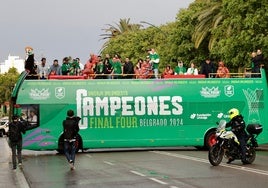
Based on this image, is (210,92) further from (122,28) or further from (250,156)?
(122,28)

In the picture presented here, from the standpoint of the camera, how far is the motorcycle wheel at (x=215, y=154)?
1861cm

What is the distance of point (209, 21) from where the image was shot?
159 ft

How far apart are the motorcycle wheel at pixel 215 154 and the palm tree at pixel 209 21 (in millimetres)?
26666

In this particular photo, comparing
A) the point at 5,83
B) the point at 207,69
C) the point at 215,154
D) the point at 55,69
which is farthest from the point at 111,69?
the point at 5,83

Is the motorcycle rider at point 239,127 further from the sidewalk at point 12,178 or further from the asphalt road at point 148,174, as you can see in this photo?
the sidewalk at point 12,178

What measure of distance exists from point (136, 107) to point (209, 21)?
74.2 ft

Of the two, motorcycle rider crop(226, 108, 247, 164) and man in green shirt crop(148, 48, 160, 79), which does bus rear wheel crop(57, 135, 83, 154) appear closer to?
man in green shirt crop(148, 48, 160, 79)

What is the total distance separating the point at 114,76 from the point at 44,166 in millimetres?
8441

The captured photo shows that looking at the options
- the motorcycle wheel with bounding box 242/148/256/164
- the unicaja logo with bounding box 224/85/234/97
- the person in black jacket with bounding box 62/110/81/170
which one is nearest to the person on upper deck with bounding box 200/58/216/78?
the unicaja logo with bounding box 224/85/234/97

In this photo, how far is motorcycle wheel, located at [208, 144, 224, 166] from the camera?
18609 mm

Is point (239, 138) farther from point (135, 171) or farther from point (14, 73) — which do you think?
point (14, 73)

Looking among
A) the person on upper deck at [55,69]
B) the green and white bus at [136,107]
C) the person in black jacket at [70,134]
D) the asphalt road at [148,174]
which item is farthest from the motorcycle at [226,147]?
the person on upper deck at [55,69]

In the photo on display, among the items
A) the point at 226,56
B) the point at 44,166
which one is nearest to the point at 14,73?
the point at 226,56

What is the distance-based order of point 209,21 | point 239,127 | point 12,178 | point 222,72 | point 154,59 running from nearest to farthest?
point 12,178, point 239,127, point 154,59, point 222,72, point 209,21
